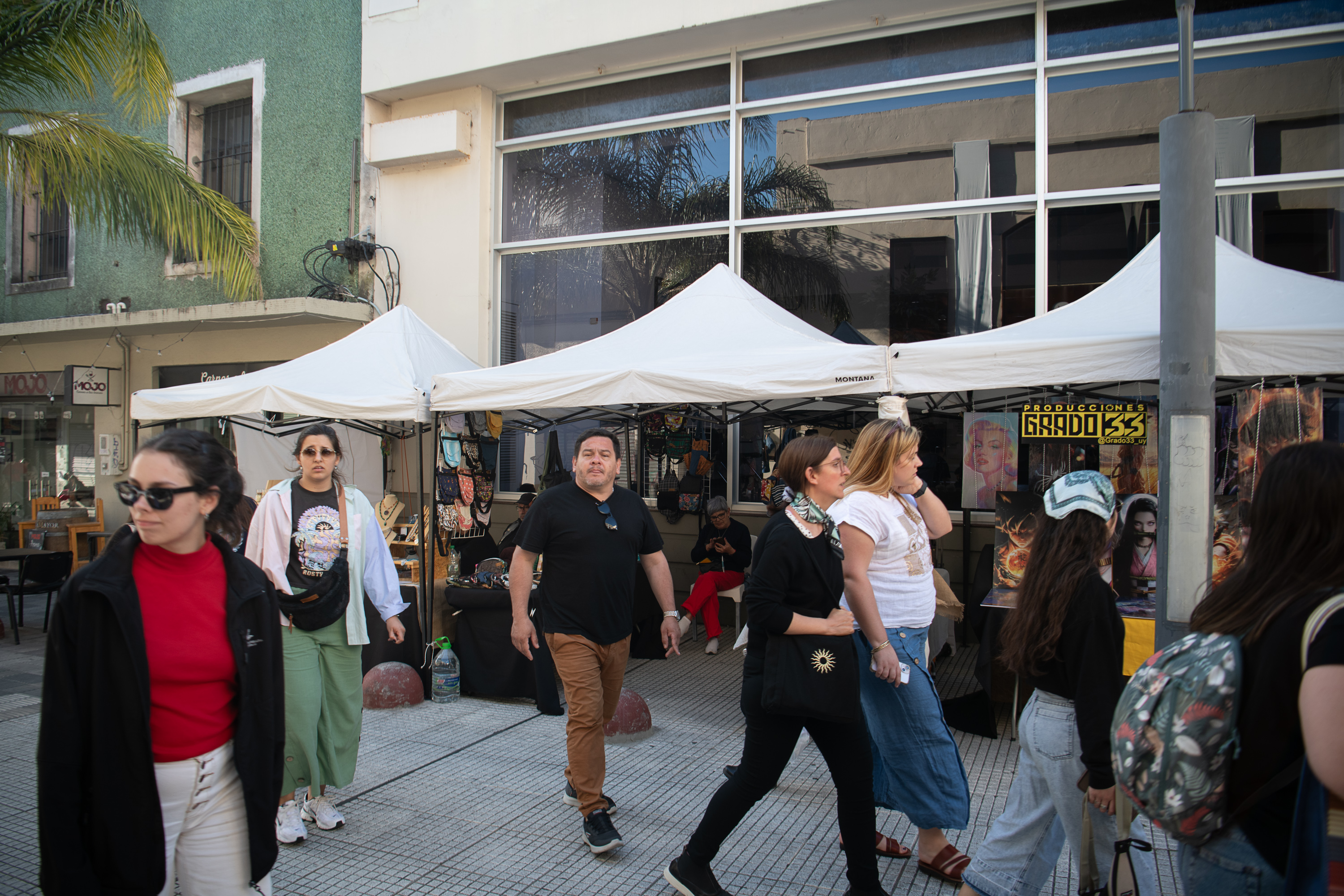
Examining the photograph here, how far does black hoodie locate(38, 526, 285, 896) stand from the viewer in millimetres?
1903

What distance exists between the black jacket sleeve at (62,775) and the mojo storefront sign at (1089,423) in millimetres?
4912

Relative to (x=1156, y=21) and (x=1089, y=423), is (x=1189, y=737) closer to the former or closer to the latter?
(x=1089, y=423)

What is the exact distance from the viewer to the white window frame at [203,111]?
1072 cm

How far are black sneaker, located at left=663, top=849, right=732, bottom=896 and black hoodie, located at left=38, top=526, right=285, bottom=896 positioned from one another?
178 cm

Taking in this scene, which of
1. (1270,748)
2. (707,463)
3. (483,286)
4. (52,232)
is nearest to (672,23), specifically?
(483,286)

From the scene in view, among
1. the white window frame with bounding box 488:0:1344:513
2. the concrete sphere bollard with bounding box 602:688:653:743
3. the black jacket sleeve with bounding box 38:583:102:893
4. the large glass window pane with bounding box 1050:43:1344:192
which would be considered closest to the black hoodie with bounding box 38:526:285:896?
the black jacket sleeve with bounding box 38:583:102:893

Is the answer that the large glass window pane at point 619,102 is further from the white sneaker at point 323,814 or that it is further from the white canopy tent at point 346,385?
the white sneaker at point 323,814

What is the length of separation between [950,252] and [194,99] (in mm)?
10027

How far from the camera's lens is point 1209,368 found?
3549 mm

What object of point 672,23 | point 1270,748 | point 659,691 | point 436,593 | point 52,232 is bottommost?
point 659,691

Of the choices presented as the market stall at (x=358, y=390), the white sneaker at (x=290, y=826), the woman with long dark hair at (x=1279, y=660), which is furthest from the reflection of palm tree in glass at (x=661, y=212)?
the woman with long dark hair at (x=1279, y=660)

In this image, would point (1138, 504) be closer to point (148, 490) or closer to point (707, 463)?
point (707, 463)

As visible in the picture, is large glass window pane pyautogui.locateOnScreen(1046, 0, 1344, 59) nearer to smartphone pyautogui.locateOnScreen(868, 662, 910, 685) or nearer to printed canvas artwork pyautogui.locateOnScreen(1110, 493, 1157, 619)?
printed canvas artwork pyautogui.locateOnScreen(1110, 493, 1157, 619)

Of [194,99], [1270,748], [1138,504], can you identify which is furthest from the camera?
[194,99]
